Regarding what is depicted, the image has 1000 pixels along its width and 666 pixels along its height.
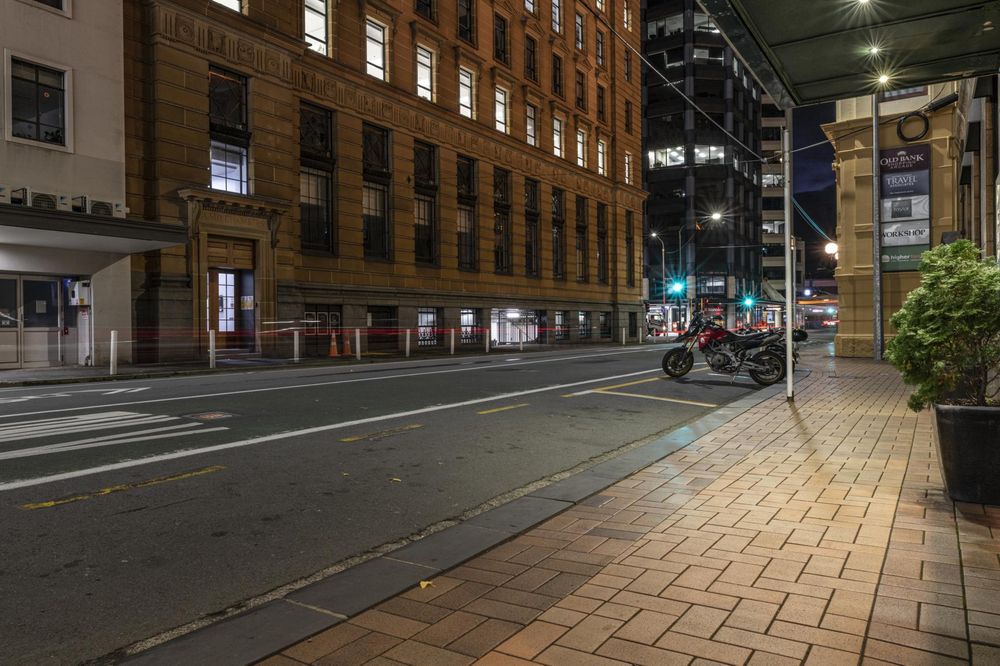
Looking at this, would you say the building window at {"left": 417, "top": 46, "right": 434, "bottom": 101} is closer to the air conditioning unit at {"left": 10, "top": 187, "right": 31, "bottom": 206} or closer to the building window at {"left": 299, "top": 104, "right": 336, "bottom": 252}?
the building window at {"left": 299, "top": 104, "right": 336, "bottom": 252}

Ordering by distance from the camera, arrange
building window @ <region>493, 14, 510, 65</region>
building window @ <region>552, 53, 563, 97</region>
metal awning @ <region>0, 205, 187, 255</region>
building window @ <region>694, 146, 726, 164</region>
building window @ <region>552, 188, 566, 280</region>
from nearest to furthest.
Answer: metal awning @ <region>0, 205, 187, 255</region> < building window @ <region>493, 14, 510, 65</region> < building window @ <region>552, 188, 566, 280</region> < building window @ <region>552, 53, 563, 97</region> < building window @ <region>694, 146, 726, 164</region>

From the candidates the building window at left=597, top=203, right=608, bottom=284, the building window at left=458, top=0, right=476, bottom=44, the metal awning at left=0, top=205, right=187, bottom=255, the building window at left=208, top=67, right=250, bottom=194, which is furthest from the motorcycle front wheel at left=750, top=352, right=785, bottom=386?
the building window at left=597, top=203, right=608, bottom=284

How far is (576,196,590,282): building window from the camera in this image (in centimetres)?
4253

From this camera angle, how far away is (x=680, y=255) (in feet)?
220

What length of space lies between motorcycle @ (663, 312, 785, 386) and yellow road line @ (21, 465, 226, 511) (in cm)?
1080

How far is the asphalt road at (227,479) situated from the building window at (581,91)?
34.2 meters

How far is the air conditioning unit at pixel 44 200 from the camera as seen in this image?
17562 mm

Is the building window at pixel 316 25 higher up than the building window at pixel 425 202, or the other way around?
the building window at pixel 316 25

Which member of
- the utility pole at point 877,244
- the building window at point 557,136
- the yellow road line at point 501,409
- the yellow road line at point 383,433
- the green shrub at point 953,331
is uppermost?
the building window at point 557,136

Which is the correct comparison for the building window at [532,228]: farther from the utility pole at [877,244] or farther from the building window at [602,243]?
the utility pole at [877,244]

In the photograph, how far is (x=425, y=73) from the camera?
101ft

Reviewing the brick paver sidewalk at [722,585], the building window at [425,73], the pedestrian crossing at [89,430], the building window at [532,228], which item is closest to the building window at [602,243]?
the building window at [532,228]

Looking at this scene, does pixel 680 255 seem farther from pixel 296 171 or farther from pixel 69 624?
pixel 69 624

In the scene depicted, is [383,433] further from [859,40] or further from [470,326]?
[470,326]
